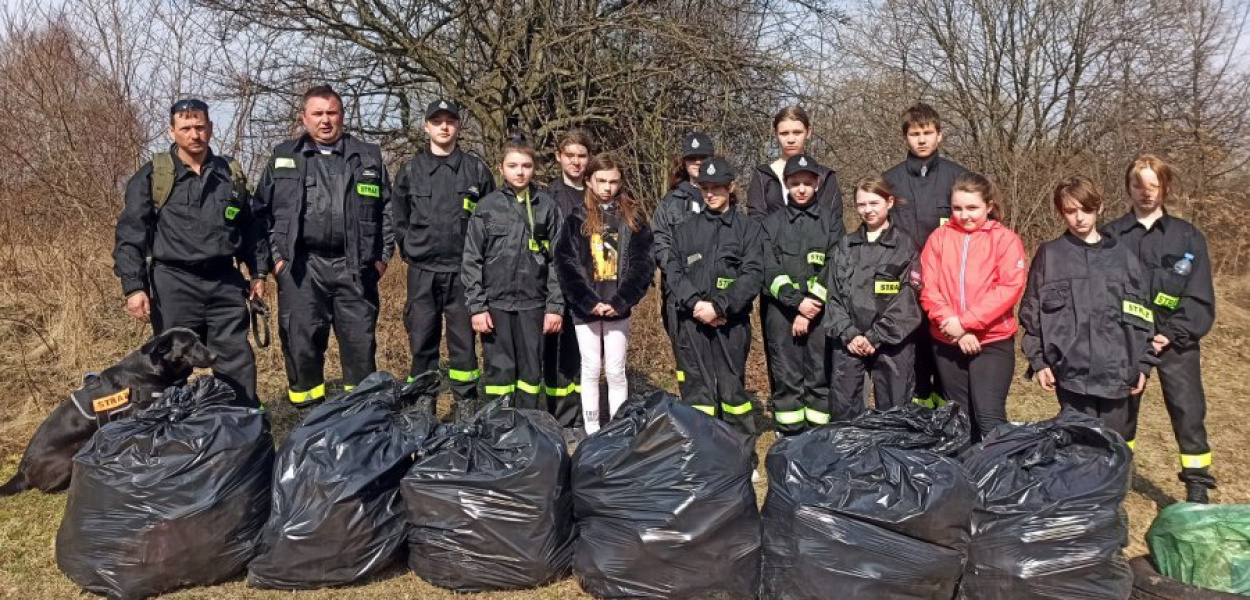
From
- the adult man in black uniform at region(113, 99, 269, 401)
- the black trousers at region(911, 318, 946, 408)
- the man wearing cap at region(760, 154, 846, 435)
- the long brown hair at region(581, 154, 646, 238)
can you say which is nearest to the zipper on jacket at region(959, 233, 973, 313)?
the black trousers at region(911, 318, 946, 408)

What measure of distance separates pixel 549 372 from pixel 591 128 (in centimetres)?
434

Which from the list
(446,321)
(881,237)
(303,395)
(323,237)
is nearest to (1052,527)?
(881,237)

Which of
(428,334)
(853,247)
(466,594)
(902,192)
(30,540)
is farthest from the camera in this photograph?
(428,334)

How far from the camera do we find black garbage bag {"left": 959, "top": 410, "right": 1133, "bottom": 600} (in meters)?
2.65

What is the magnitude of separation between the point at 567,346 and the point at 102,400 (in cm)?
233

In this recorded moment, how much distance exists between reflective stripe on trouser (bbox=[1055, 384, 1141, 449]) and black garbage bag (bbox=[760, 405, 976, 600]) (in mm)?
1082

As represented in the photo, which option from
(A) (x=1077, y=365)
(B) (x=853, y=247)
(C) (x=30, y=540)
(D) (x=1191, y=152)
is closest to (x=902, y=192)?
(B) (x=853, y=247)

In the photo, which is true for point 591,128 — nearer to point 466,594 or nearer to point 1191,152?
point 466,594

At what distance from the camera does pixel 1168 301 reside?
3.68 meters

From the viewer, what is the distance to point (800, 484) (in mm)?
2832

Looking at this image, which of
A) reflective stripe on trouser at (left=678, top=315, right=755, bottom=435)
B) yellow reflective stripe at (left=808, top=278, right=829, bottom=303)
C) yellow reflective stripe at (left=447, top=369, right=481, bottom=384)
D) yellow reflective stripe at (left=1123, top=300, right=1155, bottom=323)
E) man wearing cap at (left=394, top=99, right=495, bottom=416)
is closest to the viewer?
yellow reflective stripe at (left=1123, top=300, right=1155, bottom=323)

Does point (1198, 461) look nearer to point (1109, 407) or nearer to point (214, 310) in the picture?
point (1109, 407)

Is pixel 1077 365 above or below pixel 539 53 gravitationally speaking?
below

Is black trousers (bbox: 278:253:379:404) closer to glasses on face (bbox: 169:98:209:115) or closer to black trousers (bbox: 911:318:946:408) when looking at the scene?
glasses on face (bbox: 169:98:209:115)
